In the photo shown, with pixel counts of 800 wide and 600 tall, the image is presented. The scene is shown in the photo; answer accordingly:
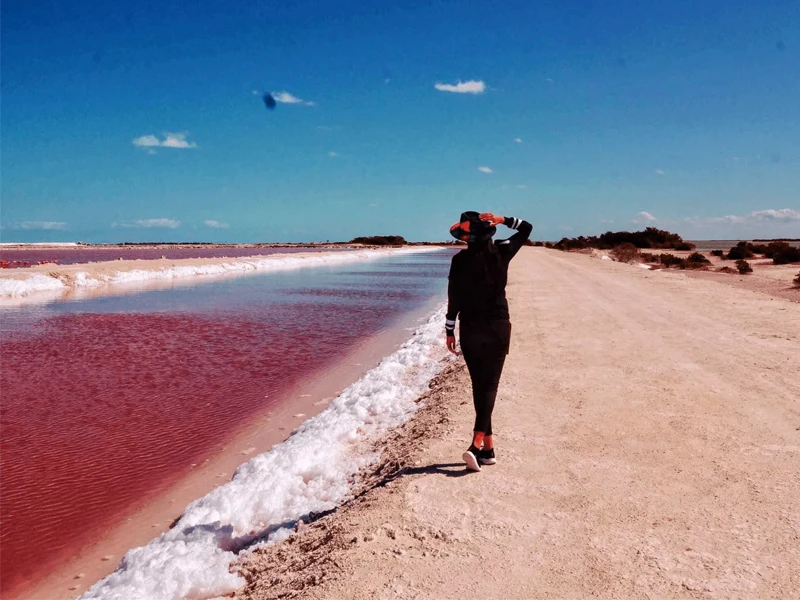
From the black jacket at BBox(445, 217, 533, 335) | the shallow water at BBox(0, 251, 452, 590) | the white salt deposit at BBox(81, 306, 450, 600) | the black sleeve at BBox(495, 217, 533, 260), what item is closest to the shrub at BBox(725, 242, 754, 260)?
the shallow water at BBox(0, 251, 452, 590)

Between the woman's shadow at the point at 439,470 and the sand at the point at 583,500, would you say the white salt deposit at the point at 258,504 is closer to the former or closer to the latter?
the sand at the point at 583,500

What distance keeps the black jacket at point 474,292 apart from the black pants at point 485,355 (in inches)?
2.9

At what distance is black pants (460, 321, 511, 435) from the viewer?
14.9 ft

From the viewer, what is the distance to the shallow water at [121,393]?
4953mm

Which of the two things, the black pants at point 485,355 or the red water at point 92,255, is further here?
the red water at point 92,255

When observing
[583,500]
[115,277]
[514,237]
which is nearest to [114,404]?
[514,237]

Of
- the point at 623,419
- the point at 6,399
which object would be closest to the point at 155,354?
the point at 6,399

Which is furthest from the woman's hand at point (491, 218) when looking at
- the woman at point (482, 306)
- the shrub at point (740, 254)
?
the shrub at point (740, 254)

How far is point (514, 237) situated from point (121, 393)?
6385 millimetres

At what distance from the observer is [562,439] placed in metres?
5.22

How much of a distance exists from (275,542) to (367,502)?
0.73 m

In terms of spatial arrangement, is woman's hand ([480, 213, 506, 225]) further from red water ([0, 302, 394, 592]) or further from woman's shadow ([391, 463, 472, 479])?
red water ([0, 302, 394, 592])

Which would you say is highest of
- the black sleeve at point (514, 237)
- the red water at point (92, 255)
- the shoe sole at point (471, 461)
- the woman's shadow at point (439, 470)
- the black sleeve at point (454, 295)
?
the black sleeve at point (514, 237)

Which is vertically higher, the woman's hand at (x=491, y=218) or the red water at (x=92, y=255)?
the woman's hand at (x=491, y=218)
